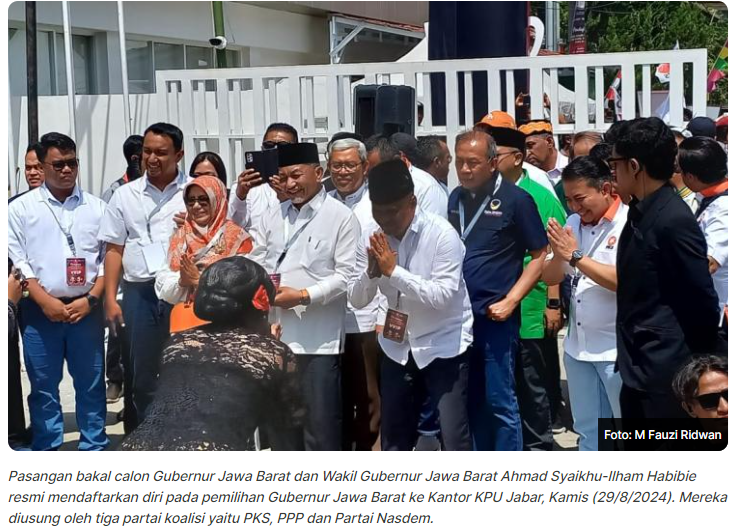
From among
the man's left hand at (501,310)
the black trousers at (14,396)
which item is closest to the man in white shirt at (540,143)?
the man's left hand at (501,310)

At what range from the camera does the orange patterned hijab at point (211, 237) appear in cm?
400

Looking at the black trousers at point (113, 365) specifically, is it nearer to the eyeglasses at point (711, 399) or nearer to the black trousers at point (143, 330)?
the black trousers at point (143, 330)

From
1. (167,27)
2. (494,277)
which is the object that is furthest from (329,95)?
(167,27)

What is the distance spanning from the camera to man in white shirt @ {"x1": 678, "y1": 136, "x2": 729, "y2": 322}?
3945 mm

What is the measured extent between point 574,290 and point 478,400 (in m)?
0.62

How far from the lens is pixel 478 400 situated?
394 cm

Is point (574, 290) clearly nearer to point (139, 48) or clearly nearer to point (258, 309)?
point (258, 309)

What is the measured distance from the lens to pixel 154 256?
14.3 feet

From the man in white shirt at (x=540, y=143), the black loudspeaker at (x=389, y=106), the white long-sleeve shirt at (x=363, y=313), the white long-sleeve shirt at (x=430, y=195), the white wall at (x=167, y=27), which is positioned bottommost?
the white long-sleeve shirt at (x=363, y=313)

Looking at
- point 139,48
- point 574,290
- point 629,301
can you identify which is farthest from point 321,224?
point 139,48

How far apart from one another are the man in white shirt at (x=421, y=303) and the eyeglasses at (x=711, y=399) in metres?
0.97

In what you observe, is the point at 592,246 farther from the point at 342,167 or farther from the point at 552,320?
the point at 342,167

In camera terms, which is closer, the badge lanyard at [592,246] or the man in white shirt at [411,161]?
the badge lanyard at [592,246]

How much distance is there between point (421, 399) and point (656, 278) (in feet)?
3.88
